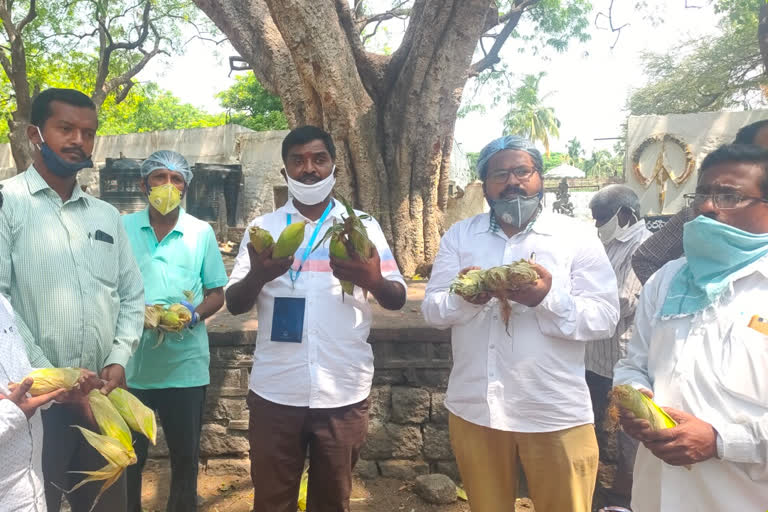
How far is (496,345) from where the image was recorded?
7.42ft

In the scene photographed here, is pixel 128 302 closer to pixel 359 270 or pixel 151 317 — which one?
pixel 151 317

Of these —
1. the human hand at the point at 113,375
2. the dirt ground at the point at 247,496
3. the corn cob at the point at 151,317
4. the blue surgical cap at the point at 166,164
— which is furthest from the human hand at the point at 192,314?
the dirt ground at the point at 247,496

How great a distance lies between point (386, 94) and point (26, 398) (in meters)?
4.76

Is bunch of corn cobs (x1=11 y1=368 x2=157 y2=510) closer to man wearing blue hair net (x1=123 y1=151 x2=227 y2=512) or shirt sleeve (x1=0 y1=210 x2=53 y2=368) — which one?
shirt sleeve (x1=0 y1=210 x2=53 y2=368)

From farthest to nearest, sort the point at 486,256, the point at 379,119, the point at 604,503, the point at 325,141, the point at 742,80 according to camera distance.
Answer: the point at 742,80, the point at 379,119, the point at 604,503, the point at 325,141, the point at 486,256

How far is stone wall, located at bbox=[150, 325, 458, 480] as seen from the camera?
143 inches

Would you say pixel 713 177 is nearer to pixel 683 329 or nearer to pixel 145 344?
pixel 683 329

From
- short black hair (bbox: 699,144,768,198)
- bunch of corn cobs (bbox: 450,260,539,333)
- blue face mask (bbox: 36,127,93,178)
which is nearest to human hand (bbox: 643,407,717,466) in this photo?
bunch of corn cobs (bbox: 450,260,539,333)

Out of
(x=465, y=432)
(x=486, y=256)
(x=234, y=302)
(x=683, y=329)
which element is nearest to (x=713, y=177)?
(x=683, y=329)

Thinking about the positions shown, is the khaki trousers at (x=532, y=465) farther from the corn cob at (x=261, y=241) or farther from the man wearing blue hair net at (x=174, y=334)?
the man wearing blue hair net at (x=174, y=334)

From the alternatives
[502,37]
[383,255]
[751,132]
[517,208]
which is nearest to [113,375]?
[383,255]

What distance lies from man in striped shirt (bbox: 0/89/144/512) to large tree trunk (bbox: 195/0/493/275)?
310 cm

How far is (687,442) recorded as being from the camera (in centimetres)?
161

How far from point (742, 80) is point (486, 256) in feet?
60.7
